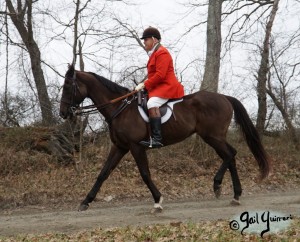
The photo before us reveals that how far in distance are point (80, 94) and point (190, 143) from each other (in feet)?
21.3

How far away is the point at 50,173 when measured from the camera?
42.2 feet

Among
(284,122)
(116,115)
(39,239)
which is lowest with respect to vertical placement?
(39,239)

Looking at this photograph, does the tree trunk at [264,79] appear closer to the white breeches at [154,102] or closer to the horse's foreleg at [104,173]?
the white breeches at [154,102]

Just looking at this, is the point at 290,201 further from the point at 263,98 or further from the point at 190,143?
the point at 263,98

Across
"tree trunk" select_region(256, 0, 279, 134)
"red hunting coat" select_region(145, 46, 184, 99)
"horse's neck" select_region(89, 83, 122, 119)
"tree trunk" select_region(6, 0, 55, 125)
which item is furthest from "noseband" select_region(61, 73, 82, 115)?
"tree trunk" select_region(256, 0, 279, 134)

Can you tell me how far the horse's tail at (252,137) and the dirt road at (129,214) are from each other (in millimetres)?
823

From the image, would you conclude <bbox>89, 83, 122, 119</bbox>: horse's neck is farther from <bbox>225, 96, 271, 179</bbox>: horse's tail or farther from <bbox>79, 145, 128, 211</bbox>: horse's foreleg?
<bbox>225, 96, 271, 179</bbox>: horse's tail

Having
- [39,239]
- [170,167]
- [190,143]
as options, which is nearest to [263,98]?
[190,143]

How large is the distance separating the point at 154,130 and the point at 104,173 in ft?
4.10

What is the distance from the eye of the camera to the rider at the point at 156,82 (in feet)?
28.5

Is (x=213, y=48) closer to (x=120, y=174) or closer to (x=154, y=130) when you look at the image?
(x=120, y=174)

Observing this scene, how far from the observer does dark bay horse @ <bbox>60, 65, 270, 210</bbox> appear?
872 centimetres

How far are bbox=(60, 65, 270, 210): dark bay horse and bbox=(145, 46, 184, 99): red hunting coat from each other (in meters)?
0.40

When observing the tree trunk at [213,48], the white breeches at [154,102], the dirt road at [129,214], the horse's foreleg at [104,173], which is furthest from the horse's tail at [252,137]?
the tree trunk at [213,48]
